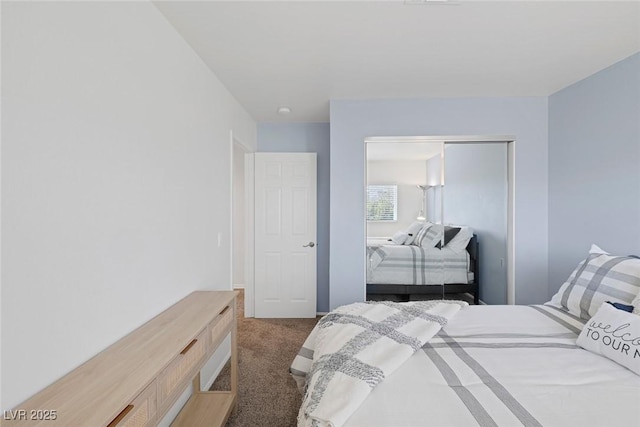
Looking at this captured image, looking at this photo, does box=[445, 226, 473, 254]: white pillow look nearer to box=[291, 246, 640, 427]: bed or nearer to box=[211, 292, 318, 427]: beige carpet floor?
box=[291, 246, 640, 427]: bed

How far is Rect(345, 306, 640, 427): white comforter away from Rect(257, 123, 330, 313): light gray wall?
2457 mm

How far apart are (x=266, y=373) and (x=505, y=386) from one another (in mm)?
1942

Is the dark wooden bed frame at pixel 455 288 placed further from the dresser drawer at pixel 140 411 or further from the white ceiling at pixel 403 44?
the dresser drawer at pixel 140 411

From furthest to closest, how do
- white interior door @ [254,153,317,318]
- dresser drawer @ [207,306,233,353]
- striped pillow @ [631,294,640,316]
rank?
white interior door @ [254,153,317,318]
dresser drawer @ [207,306,233,353]
striped pillow @ [631,294,640,316]

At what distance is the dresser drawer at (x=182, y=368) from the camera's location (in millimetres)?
1224

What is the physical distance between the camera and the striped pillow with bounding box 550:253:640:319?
1.75 metres

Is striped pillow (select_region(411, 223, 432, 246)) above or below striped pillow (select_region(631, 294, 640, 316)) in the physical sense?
above

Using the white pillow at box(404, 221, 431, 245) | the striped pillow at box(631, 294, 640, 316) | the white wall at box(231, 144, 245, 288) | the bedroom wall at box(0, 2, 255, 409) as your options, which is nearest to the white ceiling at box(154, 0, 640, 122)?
the bedroom wall at box(0, 2, 255, 409)

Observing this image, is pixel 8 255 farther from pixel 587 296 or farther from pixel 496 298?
pixel 496 298

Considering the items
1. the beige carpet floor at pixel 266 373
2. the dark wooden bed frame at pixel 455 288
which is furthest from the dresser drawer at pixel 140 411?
the dark wooden bed frame at pixel 455 288

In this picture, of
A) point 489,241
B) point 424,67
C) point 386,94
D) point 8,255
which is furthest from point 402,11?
point 489,241

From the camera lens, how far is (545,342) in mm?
1619

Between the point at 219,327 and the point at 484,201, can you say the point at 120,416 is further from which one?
the point at 484,201

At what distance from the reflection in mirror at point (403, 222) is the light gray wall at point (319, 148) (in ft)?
2.82
